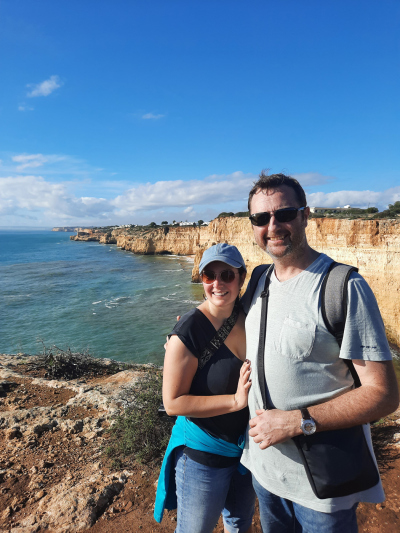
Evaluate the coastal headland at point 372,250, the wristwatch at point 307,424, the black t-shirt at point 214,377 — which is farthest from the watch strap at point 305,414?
the coastal headland at point 372,250

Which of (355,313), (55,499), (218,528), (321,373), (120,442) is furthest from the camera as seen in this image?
(120,442)

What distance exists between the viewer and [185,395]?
1.83 meters

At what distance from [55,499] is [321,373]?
3499 millimetres

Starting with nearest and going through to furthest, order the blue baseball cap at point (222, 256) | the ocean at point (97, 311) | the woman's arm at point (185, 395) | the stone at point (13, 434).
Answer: the woman's arm at point (185, 395)
the blue baseball cap at point (222, 256)
the stone at point (13, 434)
the ocean at point (97, 311)

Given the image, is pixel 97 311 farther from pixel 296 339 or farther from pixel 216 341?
pixel 296 339

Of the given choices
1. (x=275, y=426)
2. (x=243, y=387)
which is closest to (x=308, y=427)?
(x=275, y=426)

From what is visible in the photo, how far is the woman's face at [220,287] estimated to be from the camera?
1.99 meters

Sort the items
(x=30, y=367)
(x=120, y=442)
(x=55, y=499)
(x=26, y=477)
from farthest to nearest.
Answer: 1. (x=30, y=367)
2. (x=120, y=442)
3. (x=26, y=477)
4. (x=55, y=499)

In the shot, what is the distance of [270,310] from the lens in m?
1.74

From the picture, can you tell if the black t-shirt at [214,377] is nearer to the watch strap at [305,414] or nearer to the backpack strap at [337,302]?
the watch strap at [305,414]

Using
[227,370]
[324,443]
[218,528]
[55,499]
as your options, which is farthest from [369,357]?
[55,499]

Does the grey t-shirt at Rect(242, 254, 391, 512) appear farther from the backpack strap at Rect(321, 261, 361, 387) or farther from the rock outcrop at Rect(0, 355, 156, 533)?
the rock outcrop at Rect(0, 355, 156, 533)

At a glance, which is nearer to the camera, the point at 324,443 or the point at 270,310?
the point at 324,443

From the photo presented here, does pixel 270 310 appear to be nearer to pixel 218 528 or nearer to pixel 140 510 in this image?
pixel 218 528
